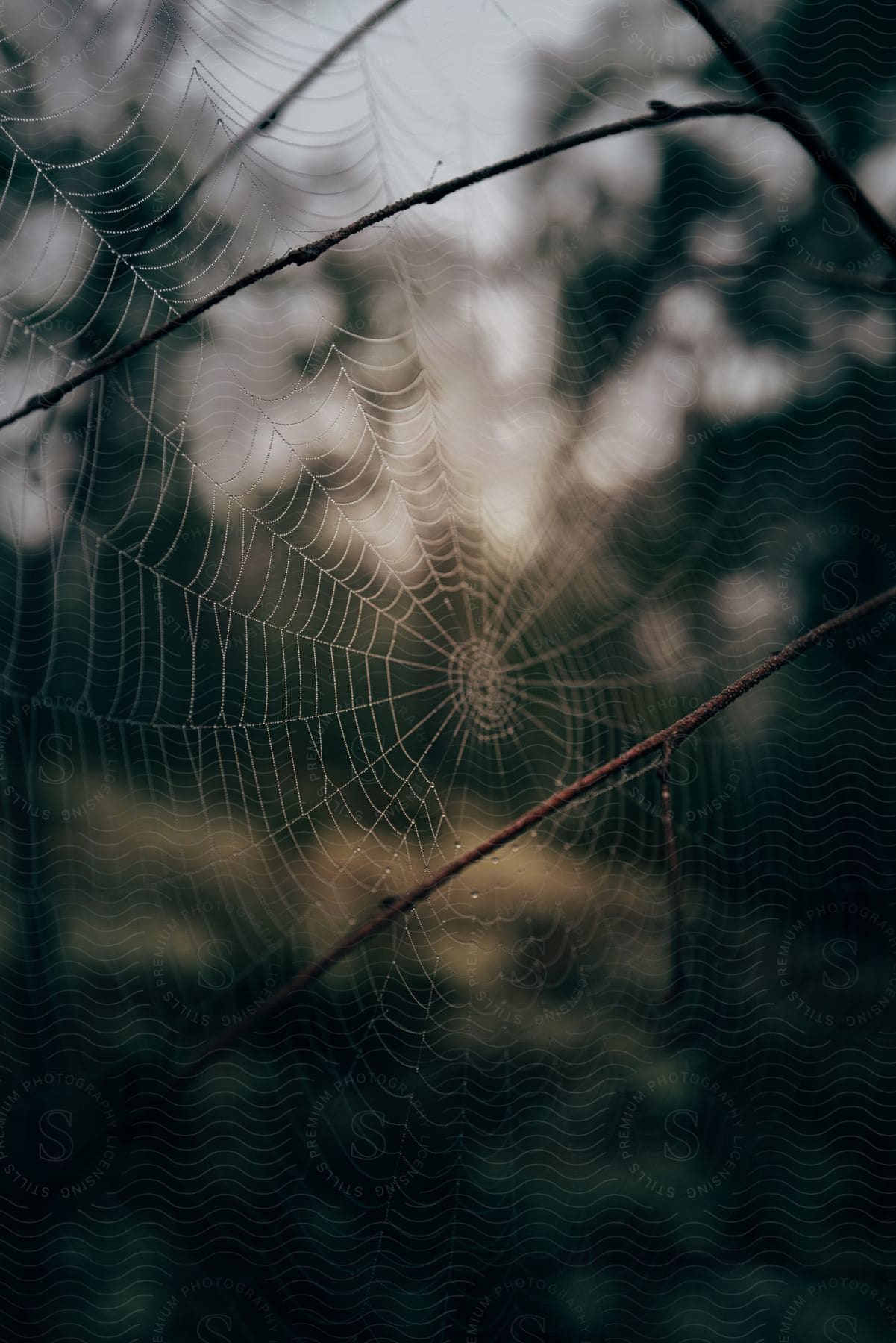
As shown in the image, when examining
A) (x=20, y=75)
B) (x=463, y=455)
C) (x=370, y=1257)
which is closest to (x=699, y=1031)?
(x=370, y=1257)

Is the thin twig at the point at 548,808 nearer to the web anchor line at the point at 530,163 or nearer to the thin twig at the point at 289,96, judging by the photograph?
the web anchor line at the point at 530,163

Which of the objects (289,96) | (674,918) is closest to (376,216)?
(289,96)

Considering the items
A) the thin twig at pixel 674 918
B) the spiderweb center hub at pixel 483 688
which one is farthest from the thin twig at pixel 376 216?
the thin twig at pixel 674 918

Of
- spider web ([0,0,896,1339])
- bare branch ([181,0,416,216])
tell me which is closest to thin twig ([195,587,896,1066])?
spider web ([0,0,896,1339])

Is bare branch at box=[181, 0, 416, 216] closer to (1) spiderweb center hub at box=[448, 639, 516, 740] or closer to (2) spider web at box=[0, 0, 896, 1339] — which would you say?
(2) spider web at box=[0, 0, 896, 1339]

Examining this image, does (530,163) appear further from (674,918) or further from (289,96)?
(674,918)

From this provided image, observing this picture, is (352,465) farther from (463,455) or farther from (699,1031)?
(699,1031)
